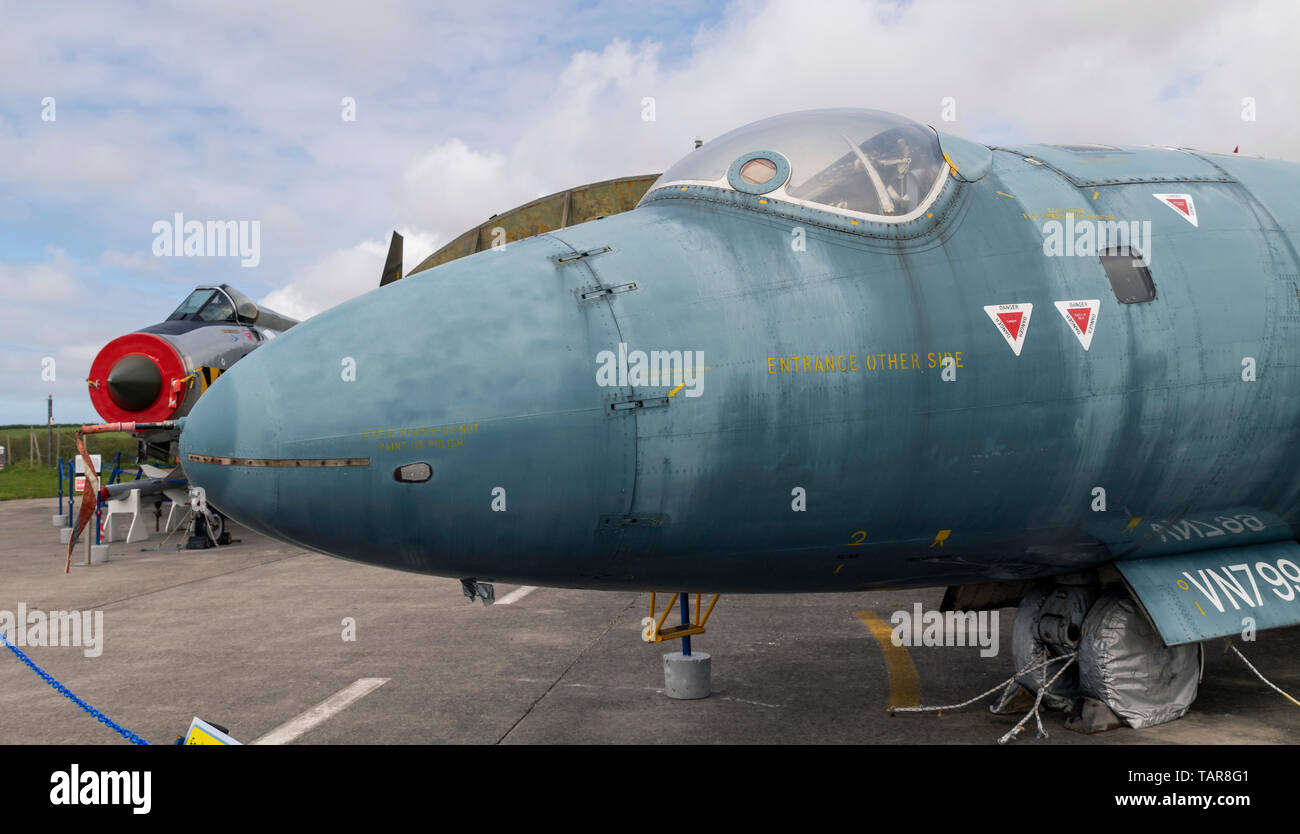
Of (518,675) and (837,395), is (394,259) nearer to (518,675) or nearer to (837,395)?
(518,675)

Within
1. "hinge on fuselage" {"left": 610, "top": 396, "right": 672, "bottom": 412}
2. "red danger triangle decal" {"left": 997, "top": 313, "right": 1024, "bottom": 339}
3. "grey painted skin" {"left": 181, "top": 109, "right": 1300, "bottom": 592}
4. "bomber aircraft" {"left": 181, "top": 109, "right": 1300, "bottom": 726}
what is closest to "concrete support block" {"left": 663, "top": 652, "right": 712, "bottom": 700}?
"bomber aircraft" {"left": 181, "top": 109, "right": 1300, "bottom": 726}

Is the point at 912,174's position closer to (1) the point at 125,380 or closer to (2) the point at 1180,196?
(2) the point at 1180,196

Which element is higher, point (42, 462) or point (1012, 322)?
point (1012, 322)

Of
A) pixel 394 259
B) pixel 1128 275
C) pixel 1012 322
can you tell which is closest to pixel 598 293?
pixel 1012 322

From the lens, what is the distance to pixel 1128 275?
4.80 m

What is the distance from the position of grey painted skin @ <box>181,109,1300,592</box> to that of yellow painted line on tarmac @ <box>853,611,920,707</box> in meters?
2.06

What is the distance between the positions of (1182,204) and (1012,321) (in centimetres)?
168

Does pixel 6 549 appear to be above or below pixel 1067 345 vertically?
below

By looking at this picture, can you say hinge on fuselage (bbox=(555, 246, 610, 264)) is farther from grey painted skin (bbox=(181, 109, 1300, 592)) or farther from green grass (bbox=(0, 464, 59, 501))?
green grass (bbox=(0, 464, 59, 501))

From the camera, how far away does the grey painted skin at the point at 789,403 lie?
383 cm

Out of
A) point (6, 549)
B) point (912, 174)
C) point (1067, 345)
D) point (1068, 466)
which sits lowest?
point (6, 549)

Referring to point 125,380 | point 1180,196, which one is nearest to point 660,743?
point 1180,196
